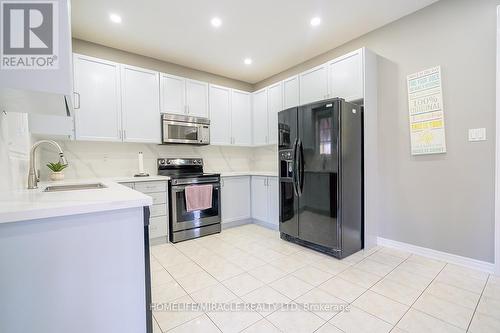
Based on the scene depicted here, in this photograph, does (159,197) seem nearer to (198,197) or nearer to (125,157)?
(198,197)

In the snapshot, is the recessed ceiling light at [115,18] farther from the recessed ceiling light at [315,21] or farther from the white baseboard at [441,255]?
the white baseboard at [441,255]

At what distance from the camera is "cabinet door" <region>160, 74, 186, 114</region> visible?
3387 millimetres

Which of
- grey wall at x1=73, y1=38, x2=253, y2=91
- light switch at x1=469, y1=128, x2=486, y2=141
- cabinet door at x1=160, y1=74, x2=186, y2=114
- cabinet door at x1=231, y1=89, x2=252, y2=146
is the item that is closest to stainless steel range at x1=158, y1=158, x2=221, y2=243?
cabinet door at x1=160, y1=74, x2=186, y2=114

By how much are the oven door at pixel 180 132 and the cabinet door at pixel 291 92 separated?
1.49 metres

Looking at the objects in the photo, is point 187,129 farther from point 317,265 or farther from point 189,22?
point 317,265

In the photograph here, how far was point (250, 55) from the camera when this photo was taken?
139 inches

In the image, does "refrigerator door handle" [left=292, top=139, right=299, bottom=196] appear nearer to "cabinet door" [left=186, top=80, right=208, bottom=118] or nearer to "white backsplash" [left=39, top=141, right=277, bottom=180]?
"white backsplash" [left=39, top=141, right=277, bottom=180]

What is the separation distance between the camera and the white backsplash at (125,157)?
298 cm

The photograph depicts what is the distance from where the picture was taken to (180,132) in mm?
3502

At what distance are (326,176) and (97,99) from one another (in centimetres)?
302

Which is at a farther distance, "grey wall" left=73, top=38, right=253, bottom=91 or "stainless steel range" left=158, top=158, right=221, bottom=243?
"stainless steel range" left=158, top=158, right=221, bottom=243

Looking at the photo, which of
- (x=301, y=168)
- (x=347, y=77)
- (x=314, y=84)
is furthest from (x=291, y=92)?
(x=301, y=168)
